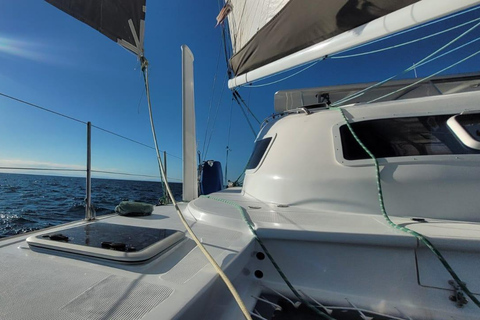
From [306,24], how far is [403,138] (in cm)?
151

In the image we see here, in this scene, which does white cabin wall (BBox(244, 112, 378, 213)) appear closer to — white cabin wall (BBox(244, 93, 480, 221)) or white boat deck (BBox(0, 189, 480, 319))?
white cabin wall (BBox(244, 93, 480, 221))

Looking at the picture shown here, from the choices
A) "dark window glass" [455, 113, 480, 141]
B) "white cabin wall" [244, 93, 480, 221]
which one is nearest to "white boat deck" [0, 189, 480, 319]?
"white cabin wall" [244, 93, 480, 221]

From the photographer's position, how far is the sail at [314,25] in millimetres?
1792

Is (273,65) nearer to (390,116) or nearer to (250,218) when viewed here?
(390,116)

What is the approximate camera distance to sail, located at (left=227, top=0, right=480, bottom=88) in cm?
179

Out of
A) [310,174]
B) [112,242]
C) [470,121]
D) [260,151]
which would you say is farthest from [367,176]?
[112,242]

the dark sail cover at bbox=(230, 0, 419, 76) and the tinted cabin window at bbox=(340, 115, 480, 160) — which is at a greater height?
the dark sail cover at bbox=(230, 0, 419, 76)

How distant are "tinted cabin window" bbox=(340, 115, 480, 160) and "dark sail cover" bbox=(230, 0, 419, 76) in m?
0.98

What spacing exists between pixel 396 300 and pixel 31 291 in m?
1.62

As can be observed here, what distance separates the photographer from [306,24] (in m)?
2.37

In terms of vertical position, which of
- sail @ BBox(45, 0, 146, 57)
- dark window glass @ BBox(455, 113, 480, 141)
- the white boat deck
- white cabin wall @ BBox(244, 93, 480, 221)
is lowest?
the white boat deck

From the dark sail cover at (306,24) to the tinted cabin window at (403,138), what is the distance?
0.98 meters

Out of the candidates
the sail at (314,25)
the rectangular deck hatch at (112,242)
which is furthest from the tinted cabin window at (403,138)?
the rectangular deck hatch at (112,242)

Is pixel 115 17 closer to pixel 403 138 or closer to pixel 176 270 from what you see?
pixel 176 270
